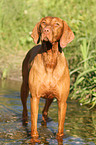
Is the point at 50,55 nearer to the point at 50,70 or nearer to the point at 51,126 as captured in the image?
the point at 50,70

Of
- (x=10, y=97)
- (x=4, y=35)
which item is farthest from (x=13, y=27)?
(x=10, y=97)

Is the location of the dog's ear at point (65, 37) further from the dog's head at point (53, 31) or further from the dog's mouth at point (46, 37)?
the dog's mouth at point (46, 37)

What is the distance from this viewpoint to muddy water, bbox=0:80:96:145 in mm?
4977

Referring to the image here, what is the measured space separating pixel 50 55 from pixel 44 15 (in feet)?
24.2

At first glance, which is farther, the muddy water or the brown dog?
the muddy water

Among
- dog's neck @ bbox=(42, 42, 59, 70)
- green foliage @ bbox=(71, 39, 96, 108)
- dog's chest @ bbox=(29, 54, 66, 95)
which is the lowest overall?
green foliage @ bbox=(71, 39, 96, 108)

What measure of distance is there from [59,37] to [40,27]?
1.17 ft

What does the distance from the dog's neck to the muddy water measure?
49.7 inches

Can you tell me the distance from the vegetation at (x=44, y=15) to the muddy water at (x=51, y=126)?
1138 millimetres

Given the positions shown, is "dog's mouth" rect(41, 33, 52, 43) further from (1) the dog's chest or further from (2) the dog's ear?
(1) the dog's chest

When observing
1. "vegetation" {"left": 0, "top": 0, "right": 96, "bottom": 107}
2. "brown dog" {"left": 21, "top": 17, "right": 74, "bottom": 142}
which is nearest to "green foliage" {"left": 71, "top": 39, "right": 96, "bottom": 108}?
"vegetation" {"left": 0, "top": 0, "right": 96, "bottom": 107}

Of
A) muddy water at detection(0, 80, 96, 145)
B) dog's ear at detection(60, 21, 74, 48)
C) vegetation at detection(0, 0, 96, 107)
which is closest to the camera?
dog's ear at detection(60, 21, 74, 48)

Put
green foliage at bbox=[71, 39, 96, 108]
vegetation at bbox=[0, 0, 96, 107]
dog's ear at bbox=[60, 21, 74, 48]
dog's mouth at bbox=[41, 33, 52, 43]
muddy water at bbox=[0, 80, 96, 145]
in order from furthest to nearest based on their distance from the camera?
vegetation at bbox=[0, 0, 96, 107]
green foliage at bbox=[71, 39, 96, 108]
muddy water at bbox=[0, 80, 96, 145]
dog's ear at bbox=[60, 21, 74, 48]
dog's mouth at bbox=[41, 33, 52, 43]

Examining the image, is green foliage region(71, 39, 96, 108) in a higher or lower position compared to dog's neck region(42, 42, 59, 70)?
lower
